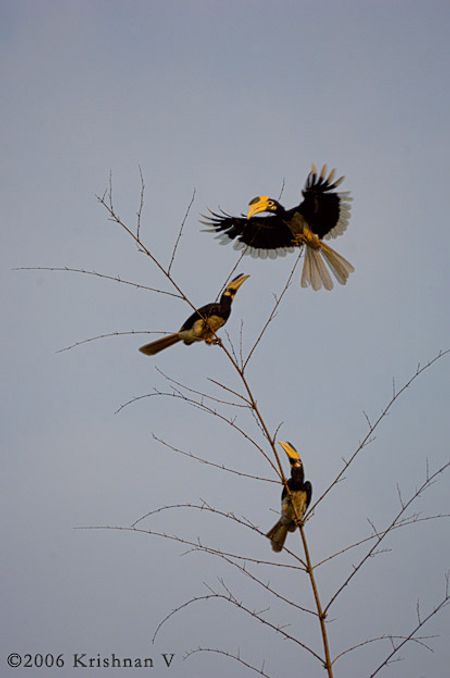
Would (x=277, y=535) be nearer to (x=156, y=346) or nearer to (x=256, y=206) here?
(x=156, y=346)

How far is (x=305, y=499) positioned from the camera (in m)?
3.54

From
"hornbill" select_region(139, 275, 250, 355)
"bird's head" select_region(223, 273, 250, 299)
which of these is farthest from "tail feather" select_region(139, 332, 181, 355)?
"bird's head" select_region(223, 273, 250, 299)

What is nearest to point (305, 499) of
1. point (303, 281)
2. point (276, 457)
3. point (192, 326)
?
point (192, 326)

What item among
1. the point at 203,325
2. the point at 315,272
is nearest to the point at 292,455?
the point at 203,325

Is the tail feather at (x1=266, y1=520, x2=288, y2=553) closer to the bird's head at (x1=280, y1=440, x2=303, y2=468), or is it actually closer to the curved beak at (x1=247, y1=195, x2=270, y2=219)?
the bird's head at (x1=280, y1=440, x2=303, y2=468)

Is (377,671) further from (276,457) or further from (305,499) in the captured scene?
(305,499)

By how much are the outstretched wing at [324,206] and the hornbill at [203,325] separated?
1.04 m

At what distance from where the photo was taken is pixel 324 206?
4.50m

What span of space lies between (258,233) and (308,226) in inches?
14.6

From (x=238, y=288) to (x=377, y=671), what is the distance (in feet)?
6.95

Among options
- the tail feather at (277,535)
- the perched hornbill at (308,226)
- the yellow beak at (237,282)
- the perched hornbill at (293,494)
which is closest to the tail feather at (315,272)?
the perched hornbill at (308,226)

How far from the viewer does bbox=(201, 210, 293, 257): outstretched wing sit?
15.6 feet

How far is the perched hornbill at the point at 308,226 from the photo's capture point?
439cm

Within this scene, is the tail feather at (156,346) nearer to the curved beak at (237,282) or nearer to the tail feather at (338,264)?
the curved beak at (237,282)
